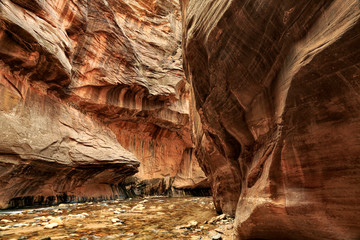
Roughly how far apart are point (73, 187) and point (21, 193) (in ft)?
9.13

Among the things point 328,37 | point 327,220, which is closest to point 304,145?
point 327,220

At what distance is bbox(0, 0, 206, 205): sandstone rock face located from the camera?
28.1 ft

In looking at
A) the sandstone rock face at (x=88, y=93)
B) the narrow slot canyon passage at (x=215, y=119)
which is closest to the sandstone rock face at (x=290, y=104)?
the narrow slot canyon passage at (x=215, y=119)

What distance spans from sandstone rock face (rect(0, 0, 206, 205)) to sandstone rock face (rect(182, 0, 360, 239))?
8344mm

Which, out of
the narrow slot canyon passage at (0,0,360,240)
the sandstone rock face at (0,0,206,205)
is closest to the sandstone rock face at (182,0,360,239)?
the narrow slot canyon passage at (0,0,360,240)

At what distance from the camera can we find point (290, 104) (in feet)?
8.61

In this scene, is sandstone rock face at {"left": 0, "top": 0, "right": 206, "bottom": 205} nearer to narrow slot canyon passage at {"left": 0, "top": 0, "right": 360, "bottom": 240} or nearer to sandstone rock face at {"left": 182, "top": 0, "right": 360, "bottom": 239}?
narrow slot canyon passage at {"left": 0, "top": 0, "right": 360, "bottom": 240}

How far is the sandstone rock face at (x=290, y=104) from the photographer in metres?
2.16

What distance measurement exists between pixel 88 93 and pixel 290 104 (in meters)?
13.4

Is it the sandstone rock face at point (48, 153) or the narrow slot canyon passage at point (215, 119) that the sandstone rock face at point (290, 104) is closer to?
the narrow slot canyon passage at point (215, 119)

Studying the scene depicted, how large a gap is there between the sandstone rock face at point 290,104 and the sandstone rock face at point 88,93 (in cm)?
834

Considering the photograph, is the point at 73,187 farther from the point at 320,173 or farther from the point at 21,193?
the point at 320,173

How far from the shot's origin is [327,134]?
7.68ft

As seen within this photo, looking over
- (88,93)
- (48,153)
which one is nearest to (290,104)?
(48,153)
